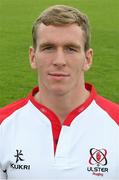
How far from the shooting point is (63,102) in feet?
8.66

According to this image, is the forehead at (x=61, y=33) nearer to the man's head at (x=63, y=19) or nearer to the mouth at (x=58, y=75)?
the man's head at (x=63, y=19)

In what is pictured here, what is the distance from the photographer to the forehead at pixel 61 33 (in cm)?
252

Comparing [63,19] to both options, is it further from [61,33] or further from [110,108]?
[110,108]

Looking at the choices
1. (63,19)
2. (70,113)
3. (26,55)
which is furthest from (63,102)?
(26,55)

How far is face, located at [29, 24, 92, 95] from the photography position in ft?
8.29

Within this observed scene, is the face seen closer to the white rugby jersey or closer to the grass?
the white rugby jersey

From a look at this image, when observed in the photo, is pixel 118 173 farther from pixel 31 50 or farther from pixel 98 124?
pixel 31 50

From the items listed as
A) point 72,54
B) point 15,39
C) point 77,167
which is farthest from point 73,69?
point 15,39

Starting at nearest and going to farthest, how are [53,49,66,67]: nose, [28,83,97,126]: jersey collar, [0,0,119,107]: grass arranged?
[53,49,66,67]: nose
[28,83,97,126]: jersey collar
[0,0,119,107]: grass

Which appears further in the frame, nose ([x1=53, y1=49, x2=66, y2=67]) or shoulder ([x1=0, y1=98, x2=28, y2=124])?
shoulder ([x1=0, y1=98, x2=28, y2=124])

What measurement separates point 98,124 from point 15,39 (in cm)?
1409

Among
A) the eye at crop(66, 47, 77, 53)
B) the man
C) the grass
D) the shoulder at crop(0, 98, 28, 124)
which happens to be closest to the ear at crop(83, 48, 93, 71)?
the man

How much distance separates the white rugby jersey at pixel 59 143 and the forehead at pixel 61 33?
345 mm

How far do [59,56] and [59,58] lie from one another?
0.01 meters
